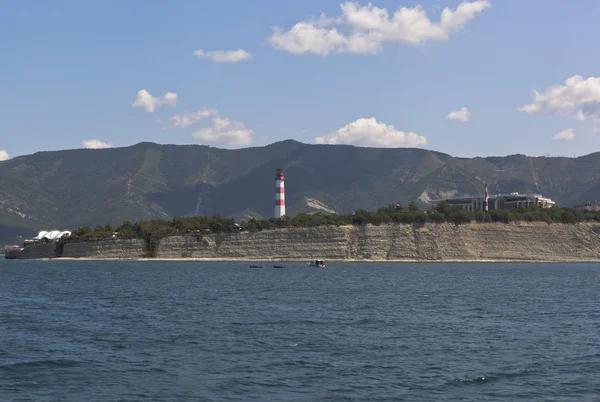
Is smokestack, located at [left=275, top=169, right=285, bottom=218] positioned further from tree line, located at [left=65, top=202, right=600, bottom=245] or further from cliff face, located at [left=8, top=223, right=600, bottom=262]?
cliff face, located at [left=8, top=223, right=600, bottom=262]

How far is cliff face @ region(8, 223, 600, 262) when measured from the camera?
150000 millimetres

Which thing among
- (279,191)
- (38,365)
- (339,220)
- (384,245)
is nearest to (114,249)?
(279,191)

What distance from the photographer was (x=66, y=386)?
2900 cm

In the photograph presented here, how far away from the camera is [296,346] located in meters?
36.8

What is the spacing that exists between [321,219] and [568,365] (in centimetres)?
12215

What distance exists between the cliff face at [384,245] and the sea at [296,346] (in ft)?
274

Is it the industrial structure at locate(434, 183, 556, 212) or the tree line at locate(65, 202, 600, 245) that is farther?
the industrial structure at locate(434, 183, 556, 212)

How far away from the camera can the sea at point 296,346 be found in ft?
94.2

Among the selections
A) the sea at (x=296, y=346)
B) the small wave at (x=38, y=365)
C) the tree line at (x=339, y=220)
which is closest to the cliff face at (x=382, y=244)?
the tree line at (x=339, y=220)

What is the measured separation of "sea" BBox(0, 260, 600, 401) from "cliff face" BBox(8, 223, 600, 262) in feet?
274

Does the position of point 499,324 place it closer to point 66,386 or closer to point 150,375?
point 150,375

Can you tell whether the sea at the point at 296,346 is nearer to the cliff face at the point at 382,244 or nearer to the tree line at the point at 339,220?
the cliff face at the point at 382,244

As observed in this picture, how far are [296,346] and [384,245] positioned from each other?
11468 centimetres

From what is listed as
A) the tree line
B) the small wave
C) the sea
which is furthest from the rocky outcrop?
the small wave
